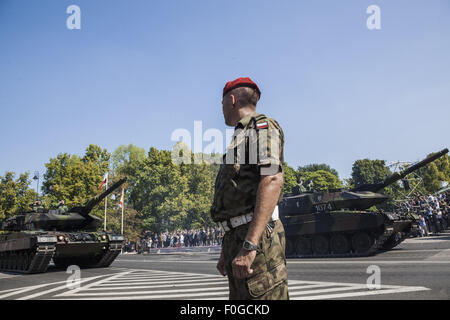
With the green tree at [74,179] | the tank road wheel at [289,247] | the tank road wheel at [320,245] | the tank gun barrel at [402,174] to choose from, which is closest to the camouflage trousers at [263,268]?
the tank gun barrel at [402,174]

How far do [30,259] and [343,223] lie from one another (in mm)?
12760

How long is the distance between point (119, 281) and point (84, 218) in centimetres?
681

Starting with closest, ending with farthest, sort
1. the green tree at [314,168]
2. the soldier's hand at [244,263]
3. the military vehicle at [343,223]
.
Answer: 1. the soldier's hand at [244,263]
2. the military vehicle at [343,223]
3. the green tree at [314,168]

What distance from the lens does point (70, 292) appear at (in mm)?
8164

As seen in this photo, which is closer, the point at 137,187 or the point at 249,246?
the point at 249,246

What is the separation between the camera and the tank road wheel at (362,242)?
15.8 meters

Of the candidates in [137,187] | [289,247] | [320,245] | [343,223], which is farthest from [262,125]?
[137,187]

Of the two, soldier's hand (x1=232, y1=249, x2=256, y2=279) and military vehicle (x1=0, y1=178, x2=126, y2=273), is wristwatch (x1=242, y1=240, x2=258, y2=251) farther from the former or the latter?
military vehicle (x1=0, y1=178, x2=126, y2=273)

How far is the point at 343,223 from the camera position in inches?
651

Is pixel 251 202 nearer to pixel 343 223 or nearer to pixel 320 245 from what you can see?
pixel 343 223

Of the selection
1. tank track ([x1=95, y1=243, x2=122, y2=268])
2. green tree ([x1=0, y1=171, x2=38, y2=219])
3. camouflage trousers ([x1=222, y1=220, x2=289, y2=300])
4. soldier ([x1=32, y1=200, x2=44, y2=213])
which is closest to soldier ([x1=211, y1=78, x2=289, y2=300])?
camouflage trousers ([x1=222, y1=220, x2=289, y2=300])

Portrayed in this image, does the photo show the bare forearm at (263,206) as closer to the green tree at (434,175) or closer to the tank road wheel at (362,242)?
the tank road wheel at (362,242)
